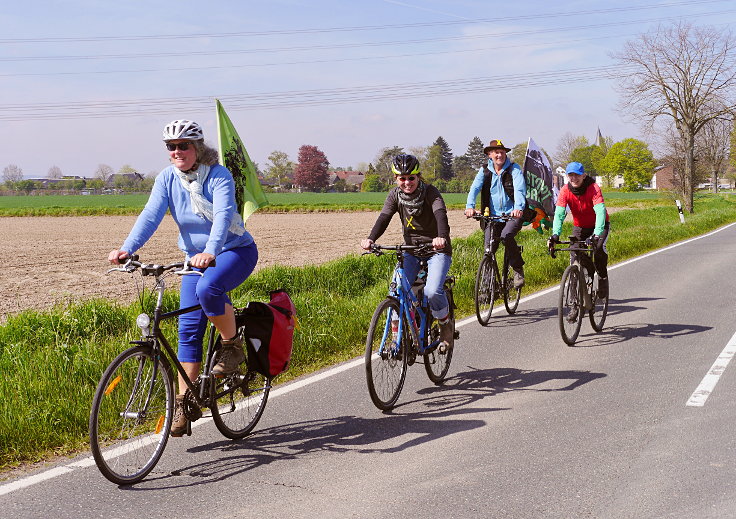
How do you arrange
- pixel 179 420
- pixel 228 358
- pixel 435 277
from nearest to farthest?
pixel 179 420 < pixel 228 358 < pixel 435 277

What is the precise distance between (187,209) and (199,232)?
15 centimetres

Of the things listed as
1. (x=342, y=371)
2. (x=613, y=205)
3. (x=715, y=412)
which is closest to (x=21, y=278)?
(x=342, y=371)

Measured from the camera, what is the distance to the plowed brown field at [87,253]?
15375 millimetres

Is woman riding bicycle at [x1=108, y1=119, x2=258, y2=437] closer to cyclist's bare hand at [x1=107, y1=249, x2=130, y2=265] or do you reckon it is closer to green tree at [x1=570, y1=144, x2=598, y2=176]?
cyclist's bare hand at [x1=107, y1=249, x2=130, y2=265]

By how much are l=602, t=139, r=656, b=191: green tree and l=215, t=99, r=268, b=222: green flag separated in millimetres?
126912

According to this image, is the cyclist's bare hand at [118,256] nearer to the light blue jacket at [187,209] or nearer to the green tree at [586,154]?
the light blue jacket at [187,209]

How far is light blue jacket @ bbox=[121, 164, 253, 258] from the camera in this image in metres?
4.46

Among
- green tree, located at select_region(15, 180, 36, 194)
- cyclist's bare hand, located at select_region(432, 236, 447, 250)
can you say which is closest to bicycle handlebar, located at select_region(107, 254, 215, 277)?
cyclist's bare hand, located at select_region(432, 236, 447, 250)

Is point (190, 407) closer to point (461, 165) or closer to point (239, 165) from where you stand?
point (239, 165)

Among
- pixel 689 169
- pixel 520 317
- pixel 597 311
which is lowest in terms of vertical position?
pixel 520 317

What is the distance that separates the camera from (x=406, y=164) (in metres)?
5.97

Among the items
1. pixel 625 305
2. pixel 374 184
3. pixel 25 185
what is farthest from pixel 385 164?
pixel 625 305

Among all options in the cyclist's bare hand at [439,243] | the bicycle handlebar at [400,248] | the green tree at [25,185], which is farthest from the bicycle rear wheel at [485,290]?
the green tree at [25,185]

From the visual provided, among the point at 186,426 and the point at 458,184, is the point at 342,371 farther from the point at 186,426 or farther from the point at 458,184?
the point at 458,184
